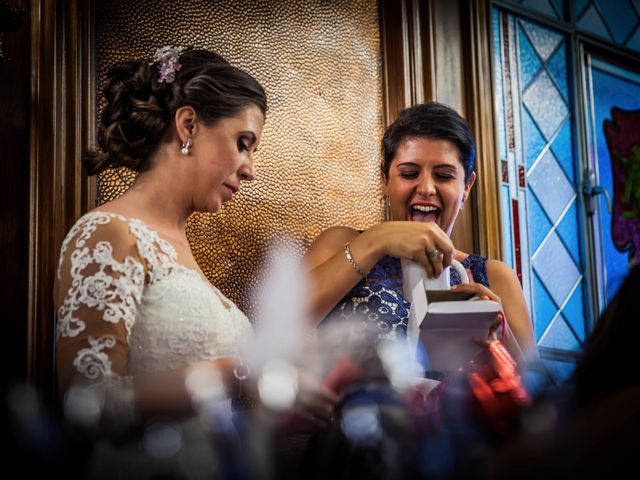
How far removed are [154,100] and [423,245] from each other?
769mm

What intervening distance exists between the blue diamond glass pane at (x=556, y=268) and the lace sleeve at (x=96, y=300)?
2169 mm

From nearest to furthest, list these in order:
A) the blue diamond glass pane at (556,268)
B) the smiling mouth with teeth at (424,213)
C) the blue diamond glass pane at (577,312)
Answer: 1. the smiling mouth with teeth at (424,213)
2. the blue diamond glass pane at (556,268)
3. the blue diamond glass pane at (577,312)

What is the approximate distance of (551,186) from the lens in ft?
12.8

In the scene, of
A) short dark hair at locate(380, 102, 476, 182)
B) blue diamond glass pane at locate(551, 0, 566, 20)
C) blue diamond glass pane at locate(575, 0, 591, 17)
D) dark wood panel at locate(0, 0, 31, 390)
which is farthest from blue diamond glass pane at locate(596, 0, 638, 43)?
dark wood panel at locate(0, 0, 31, 390)

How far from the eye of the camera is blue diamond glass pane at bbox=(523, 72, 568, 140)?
3.90 m

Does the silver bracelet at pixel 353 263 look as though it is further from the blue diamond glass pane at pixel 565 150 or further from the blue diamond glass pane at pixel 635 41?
the blue diamond glass pane at pixel 635 41

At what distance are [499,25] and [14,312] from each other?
228cm

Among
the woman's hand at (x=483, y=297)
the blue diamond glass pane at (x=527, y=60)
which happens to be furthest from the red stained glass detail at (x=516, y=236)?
the woman's hand at (x=483, y=297)

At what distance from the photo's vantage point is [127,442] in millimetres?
1200

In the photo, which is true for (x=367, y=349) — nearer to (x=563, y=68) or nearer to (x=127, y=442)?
(x=127, y=442)

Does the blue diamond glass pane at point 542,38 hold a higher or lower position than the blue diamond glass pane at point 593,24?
lower

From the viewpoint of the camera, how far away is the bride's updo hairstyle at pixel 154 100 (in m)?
2.33

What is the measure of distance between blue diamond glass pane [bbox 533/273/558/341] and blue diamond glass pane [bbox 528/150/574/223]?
0.30m

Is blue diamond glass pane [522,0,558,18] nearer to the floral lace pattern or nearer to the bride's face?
the bride's face
